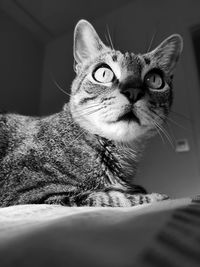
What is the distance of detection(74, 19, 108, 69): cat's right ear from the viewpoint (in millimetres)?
980

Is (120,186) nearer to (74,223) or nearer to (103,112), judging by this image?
(103,112)

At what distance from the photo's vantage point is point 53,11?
2.17 metres

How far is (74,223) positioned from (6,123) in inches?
27.6

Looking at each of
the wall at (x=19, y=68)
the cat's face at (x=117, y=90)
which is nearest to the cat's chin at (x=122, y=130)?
the cat's face at (x=117, y=90)

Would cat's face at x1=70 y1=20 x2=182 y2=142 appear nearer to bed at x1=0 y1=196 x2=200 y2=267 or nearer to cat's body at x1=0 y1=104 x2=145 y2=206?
cat's body at x1=0 y1=104 x2=145 y2=206

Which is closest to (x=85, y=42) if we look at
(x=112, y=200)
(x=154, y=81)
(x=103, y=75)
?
(x=103, y=75)

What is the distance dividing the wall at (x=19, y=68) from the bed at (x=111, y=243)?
194 centimetres

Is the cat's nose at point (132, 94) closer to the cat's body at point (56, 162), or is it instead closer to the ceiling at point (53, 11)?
the cat's body at point (56, 162)

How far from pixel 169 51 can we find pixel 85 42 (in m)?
0.41

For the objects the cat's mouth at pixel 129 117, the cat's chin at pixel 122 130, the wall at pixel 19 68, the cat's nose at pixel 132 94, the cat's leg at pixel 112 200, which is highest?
the wall at pixel 19 68

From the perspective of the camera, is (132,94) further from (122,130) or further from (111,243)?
(111,243)

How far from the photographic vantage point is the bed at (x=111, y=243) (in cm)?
17

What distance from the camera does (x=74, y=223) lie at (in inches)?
9.8

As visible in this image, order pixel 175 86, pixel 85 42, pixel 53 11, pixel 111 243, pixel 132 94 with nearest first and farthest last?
pixel 111 243 → pixel 132 94 → pixel 85 42 → pixel 175 86 → pixel 53 11
